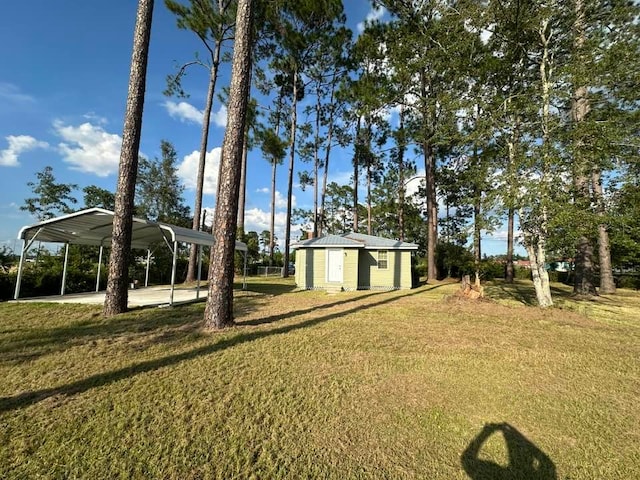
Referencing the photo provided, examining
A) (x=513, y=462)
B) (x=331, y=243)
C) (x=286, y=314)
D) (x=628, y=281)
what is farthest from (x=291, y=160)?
(x=628, y=281)

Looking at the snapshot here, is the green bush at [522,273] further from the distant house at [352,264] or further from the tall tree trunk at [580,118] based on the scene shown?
the distant house at [352,264]

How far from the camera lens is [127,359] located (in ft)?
13.9

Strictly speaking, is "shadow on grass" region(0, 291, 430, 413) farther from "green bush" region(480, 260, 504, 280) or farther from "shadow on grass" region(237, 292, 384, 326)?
"green bush" region(480, 260, 504, 280)

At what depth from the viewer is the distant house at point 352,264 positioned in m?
14.0

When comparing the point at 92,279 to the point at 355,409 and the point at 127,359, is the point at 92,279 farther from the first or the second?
the point at 355,409

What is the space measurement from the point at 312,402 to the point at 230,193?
3962 millimetres

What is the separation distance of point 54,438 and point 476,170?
36.8ft

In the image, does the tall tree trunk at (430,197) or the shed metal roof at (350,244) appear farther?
the tall tree trunk at (430,197)

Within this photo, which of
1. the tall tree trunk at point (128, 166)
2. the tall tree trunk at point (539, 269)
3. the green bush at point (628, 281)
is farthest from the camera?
the green bush at point (628, 281)

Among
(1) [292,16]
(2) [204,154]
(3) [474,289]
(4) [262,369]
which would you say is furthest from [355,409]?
(1) [292,16]

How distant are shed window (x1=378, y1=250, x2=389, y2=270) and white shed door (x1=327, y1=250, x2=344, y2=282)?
209cm

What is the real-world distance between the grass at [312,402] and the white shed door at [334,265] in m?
7.77

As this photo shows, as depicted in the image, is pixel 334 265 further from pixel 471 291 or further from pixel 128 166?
pixel 128 166

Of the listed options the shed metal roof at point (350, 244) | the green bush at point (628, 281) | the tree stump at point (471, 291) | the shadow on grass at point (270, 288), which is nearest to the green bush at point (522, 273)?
the green bush at point (628, 281)
